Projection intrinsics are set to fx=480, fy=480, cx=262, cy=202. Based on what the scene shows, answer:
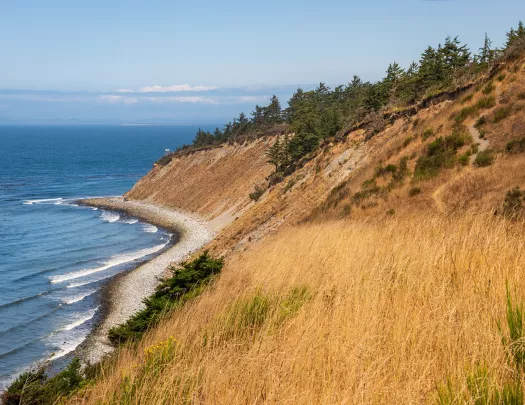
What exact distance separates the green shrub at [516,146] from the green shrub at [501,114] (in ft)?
12.0

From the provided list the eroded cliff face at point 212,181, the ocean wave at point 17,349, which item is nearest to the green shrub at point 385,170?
the ocean wave at point 17,349

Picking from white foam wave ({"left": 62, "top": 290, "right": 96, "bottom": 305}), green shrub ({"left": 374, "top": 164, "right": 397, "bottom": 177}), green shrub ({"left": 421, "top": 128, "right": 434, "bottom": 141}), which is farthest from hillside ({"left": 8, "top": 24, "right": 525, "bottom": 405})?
white foam wave ({"left": 62, "top": 290, "right": 96, "bottom": 305})

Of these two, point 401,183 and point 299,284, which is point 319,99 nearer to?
point 401,183

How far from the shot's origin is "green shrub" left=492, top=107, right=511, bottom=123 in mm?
25984

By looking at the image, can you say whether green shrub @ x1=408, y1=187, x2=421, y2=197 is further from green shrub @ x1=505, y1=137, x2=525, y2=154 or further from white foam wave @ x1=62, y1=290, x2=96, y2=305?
white foam wave @ x1=62, y1=290, x2=96, y2=305

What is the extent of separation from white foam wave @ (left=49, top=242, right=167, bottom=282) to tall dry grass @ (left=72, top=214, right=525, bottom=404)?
114ft

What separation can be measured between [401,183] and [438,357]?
23293 millimetres

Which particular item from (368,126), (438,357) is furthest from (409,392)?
(368,126)

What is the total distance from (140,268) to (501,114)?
3103cm

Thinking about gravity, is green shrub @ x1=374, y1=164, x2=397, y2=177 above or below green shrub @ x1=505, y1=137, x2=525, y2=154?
below

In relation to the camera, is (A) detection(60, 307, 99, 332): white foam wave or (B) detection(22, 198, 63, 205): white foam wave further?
(B) detection(22, 198, 63, 205): white foam wave

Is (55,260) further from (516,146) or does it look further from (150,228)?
(516,146)

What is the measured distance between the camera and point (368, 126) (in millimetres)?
45156

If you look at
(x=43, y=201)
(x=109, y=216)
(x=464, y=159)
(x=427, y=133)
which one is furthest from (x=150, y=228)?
(x=464, y=159)
